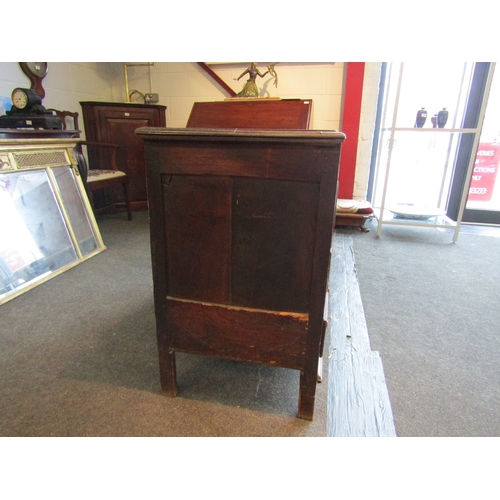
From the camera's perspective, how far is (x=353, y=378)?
3.81 feet

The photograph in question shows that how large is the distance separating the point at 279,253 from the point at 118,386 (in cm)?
72

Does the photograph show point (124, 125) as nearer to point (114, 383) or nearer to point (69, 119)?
point (69, 119)

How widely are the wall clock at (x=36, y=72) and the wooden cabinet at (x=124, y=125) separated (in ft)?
1.23

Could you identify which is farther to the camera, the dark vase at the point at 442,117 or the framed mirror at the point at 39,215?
the dark vase at the point at 442,117

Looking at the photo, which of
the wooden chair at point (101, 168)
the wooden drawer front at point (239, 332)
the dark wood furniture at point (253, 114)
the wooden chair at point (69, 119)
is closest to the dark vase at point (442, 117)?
the dark wood furniture at point (253, 114)

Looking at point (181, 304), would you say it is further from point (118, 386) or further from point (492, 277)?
point (492, 277)

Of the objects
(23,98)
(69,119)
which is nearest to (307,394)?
(23,98)

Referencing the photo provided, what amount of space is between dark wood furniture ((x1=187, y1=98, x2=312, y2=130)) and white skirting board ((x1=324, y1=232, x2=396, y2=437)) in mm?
883

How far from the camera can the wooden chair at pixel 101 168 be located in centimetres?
251

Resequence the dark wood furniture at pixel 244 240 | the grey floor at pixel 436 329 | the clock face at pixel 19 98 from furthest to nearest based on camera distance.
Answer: the clock face at pixel 19 98
the grey floor at pixel 436 329
the dark wood furniture at pixel 244 240

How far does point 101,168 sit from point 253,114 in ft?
6.82

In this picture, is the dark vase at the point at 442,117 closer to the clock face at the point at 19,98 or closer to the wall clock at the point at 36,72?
the clock face at the point at 19,98

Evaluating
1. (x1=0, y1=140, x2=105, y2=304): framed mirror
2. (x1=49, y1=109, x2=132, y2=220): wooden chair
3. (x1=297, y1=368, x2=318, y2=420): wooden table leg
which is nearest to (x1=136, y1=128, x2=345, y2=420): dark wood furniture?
(x1=297, y1=368, x2=318, y2=420): wooden table leg
